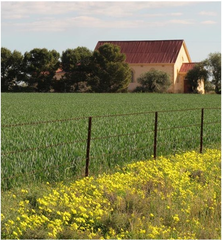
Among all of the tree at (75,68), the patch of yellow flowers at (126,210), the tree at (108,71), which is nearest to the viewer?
the patch of yellow flowers at (126,210)

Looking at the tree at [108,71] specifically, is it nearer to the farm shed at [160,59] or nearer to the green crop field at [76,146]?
the farm shed at [160,59]

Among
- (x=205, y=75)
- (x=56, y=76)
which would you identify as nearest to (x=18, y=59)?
(x=56, y=76)

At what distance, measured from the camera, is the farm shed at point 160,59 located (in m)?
79.3

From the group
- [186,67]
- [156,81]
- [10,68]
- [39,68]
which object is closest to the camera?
[156,81]

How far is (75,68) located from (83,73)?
138 centimetres

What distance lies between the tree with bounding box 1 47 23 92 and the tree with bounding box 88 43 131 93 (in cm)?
1114

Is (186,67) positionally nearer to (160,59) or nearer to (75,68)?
(160,59)

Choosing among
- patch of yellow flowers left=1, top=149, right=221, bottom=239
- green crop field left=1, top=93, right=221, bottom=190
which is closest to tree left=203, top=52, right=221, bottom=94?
green crop field left=1, top=93, right=221, bottom=190

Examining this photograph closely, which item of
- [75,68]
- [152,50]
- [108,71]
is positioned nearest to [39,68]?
[75,68]

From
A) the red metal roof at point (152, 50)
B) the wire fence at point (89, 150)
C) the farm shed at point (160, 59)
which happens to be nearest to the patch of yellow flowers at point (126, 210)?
the wire fence at point (89, 150)

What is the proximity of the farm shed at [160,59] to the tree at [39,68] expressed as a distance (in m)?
12.9

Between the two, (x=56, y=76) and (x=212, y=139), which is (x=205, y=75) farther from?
(x=212, y=139)

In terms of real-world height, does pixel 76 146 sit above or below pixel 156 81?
below

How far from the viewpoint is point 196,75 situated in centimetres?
7569
